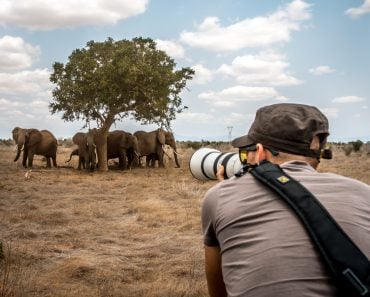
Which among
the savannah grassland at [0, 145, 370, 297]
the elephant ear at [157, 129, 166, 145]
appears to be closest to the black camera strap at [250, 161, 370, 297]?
the savannah grassland at [0, 145, 370, 297]

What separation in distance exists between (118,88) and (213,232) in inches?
803

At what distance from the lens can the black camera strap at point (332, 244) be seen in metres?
2.07

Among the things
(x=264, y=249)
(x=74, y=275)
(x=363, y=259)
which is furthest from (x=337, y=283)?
(x=74, y=275)

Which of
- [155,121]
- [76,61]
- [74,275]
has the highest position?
[76,61]

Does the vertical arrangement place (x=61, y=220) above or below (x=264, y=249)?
below

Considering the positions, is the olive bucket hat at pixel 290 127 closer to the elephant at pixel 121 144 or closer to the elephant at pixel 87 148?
the elephant at pixel 87 148

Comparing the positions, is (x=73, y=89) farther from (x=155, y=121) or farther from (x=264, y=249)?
(x=264, y=249)

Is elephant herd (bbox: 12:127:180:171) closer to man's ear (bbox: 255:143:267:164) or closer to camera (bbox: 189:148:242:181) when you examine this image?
camera (bbox: 189:148:242:181)

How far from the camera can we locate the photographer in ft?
7.04

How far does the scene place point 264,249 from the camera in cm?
220

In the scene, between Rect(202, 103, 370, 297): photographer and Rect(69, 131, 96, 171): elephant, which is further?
Rect(69, 131, 96, 171): elephant

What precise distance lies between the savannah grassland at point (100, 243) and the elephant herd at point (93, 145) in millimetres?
9044

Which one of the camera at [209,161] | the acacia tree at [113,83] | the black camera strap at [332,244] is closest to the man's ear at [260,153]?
the black camera strap at [332,244]

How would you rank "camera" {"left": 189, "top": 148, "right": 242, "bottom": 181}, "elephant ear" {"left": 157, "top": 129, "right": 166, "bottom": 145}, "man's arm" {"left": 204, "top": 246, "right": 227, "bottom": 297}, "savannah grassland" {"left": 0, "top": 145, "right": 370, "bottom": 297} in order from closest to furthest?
"man's arm" {"left": 204, "top": 246, "right": 227, "bottom": 297}, "camera" {"left": 189, "top": 148, "right": 242, "bottom": 181}, "savannah grassland" {"left": 0, "top": 145, "right": 370, "bottom": 297}, "elephant ear" {"left": 157, "top": 129, "right": 166, "bottom": 145}
